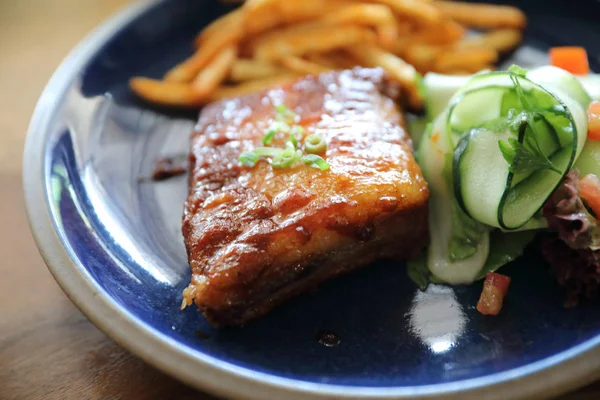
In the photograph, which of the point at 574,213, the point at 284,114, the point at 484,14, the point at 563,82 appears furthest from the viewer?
the point at 484,14

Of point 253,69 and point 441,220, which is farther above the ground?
point 253,69

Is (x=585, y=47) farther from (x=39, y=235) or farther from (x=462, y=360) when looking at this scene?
(x=39, y=235)

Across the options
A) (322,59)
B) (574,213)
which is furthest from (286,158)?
(322,59)

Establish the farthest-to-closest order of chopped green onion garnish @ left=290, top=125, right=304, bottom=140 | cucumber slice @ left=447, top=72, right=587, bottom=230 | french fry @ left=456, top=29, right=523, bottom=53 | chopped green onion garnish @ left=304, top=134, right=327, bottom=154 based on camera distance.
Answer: french fry @ left=456, top=29, right=523, bottom=53 < chopped green onion garnish @ left=290, top=125, right=304, bottom=140 < chopped green onion garnish @ left=304, top=134, right=327, bottom=154 < cucumber slice @ left=447, top=72, right=587, bottom=230

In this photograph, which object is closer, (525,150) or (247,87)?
(525,150)

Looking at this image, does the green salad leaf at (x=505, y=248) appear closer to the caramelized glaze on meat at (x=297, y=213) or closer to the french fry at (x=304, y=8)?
the caramelized glaze on meat at (x=297, y=213)

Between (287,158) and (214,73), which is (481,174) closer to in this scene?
(287,158)

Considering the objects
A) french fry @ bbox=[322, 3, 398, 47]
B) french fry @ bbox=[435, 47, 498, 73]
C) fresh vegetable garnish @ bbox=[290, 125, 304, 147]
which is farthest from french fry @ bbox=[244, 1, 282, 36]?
fresh vegetable garnish @ bbox=[290, 125, 304, 147]

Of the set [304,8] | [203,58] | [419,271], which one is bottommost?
[419,271]

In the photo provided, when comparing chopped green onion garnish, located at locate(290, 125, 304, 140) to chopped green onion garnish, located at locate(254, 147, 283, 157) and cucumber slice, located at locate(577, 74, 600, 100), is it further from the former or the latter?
cucumber slice, located at locate(577, 74, 600, 100)
